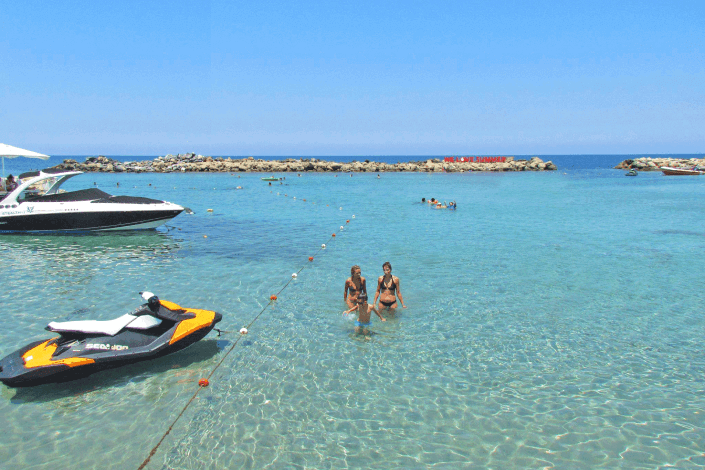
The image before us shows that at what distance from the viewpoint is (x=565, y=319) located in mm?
10977

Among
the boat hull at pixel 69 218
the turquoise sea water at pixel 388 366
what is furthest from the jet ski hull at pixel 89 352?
the boat hull at pixel 69 218

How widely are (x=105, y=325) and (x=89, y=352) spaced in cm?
59

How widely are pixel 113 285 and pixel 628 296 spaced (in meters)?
15.3

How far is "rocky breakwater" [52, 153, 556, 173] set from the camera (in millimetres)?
89875

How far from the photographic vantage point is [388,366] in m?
8.58

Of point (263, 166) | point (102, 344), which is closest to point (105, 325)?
point (102, 344)

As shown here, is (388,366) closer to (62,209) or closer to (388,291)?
(388,291)

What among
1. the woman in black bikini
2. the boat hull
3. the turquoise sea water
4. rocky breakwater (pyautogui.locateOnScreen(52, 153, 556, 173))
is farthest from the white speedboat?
rocky breakwater (pyautogui.locateOnScreen(52, 153, 556, 173))

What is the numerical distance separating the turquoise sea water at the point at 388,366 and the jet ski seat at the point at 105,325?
2.76 feet

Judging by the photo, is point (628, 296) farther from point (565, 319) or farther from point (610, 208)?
point (610, 208)

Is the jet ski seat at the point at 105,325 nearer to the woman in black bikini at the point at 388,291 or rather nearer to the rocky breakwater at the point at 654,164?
the woman in black bikini at the point at 388,291

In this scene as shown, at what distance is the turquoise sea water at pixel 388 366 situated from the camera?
6391 millimetres

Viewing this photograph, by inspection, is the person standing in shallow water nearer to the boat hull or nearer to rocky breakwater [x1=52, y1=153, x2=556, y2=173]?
the boat hull

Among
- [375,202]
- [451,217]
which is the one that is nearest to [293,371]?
[451,217]
